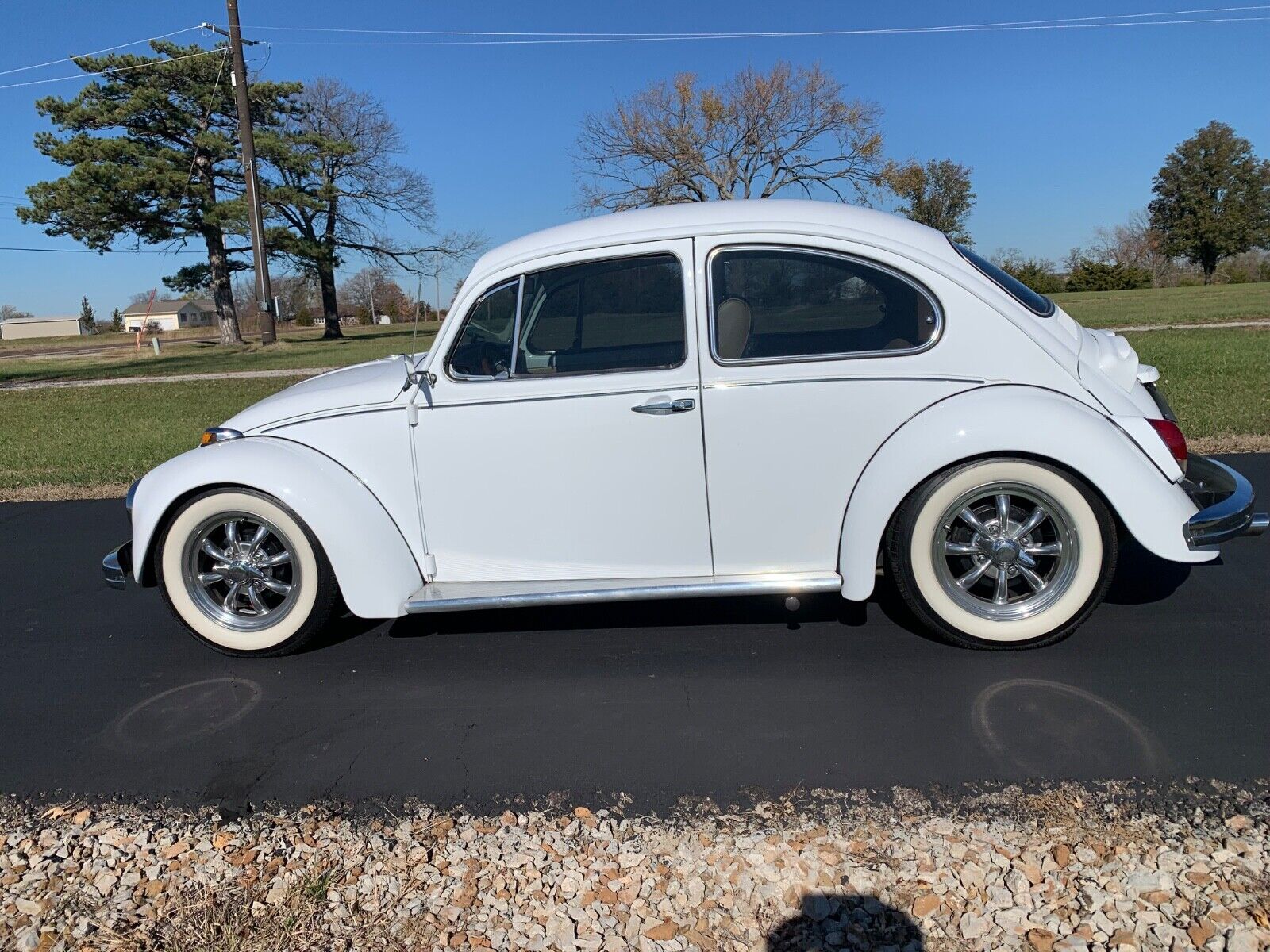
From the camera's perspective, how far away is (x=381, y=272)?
7844 millimetres

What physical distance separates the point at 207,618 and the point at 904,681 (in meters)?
2.99

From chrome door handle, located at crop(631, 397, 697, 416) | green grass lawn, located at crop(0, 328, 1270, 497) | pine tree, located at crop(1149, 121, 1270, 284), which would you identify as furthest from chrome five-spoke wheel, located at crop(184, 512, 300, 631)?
pine tree, located at crop(1149, 121, 1270, 284)

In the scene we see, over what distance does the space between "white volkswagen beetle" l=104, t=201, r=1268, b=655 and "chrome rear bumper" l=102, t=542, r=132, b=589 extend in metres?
0.34

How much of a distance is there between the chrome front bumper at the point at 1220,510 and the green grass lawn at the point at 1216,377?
4.16 metres

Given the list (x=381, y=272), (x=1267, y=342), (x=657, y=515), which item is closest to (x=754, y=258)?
(x=657, y=515)

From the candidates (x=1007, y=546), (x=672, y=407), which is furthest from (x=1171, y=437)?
(x=672, y=407)

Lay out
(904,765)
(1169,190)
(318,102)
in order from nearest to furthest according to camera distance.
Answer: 1. (904,765)
2. (318,102)
3. (1169,190)

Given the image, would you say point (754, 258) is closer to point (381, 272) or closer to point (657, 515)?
point (657, 515)

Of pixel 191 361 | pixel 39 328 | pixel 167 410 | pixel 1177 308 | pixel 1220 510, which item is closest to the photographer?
pixel 1220 510

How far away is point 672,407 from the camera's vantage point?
3.80m

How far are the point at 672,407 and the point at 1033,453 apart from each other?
140cm

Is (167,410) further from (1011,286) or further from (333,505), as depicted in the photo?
(1011,286)

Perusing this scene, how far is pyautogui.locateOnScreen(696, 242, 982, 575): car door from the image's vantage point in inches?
149

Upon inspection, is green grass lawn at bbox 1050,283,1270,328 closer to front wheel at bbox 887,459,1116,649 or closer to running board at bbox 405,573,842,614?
front wheel at bbox 887,459,1116,649
